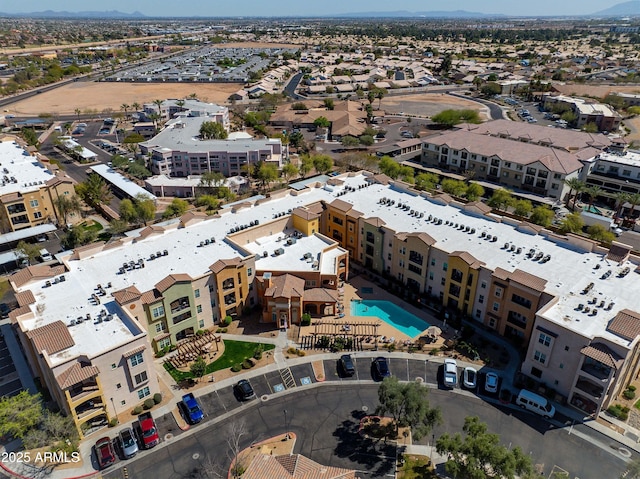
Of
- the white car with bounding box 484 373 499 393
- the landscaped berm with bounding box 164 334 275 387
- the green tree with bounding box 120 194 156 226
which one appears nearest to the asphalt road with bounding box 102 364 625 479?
→ the white car with bounding box 484 373 499 393

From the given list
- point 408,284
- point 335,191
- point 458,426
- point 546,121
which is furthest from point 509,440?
point 546,121

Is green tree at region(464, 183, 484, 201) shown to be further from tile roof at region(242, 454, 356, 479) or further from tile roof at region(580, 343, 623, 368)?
tile roof at region(242, 454, 356, 479)

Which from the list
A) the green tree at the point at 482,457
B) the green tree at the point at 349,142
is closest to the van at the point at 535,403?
the green tree at the point at 482,457

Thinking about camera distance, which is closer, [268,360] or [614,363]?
[614,363]

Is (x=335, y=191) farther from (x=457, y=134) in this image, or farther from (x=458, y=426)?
(x=457, y=134)

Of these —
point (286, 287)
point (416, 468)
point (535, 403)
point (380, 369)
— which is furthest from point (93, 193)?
point (535, 403)

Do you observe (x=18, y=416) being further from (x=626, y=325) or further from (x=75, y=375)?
(x=626, y=325)
